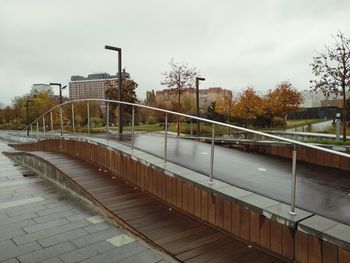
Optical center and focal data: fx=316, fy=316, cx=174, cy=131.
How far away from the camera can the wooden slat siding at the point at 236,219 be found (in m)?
3.68

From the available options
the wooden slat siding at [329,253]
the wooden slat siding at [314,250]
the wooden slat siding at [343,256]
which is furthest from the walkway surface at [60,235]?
the wooden slat siding at [343,256]

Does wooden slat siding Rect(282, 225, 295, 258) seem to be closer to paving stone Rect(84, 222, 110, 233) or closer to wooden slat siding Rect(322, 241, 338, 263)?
wooden slat siding Rect(322, 241, 338, 263)

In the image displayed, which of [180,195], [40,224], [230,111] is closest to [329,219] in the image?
[180,195]

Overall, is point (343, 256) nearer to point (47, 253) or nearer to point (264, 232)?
point (264, 232)

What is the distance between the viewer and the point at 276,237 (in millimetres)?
3275

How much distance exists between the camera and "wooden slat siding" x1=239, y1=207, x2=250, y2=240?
3.58m

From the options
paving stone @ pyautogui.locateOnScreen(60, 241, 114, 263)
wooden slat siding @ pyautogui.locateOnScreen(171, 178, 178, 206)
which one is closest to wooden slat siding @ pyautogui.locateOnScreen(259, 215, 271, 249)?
wooden slat siding @ pyautogui.locateOnScreen(171, 178, 178, 206)

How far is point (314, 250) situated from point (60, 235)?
120 inches

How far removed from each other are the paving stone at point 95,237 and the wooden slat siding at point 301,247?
86.2 inches

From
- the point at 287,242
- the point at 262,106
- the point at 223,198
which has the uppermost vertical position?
the point at 262,106

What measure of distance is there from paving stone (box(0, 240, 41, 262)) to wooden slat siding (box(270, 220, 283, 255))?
269cm

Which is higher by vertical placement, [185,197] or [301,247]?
[185,197]

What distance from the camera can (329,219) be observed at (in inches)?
125

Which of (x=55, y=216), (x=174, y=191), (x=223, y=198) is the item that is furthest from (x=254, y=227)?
(x=55, y=216)
